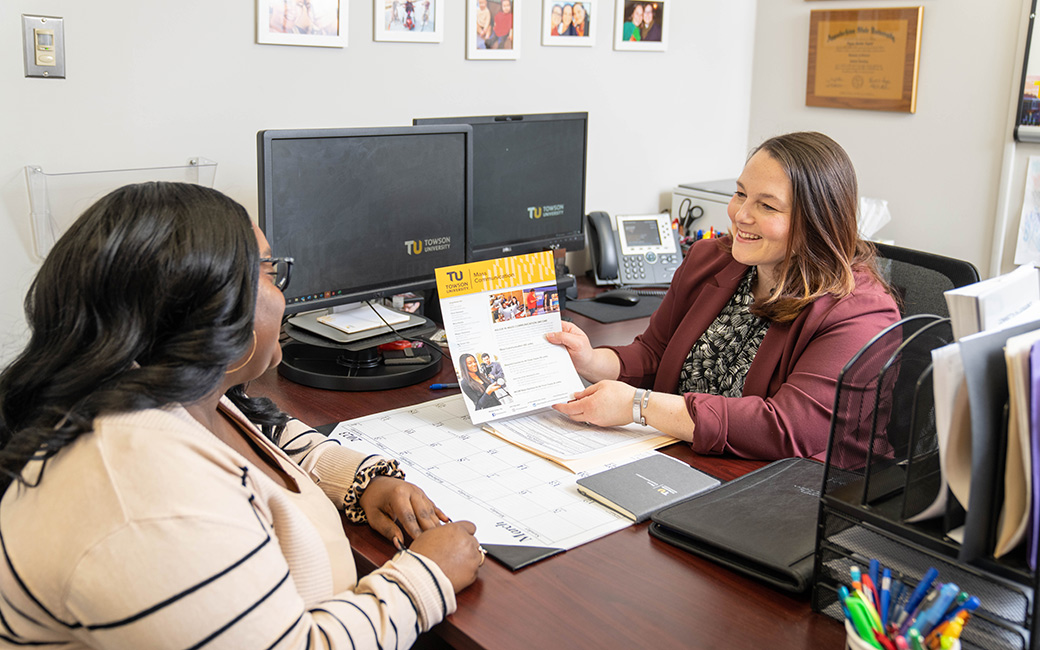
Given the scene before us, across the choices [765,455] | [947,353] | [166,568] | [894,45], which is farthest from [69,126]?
[894,45]

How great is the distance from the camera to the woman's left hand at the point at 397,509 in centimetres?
119

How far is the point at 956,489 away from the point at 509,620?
1.60ft

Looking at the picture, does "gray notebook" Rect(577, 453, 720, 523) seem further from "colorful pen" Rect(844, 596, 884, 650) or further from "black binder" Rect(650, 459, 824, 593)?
"colorful pen" Rect(844, 596, 884, 650)

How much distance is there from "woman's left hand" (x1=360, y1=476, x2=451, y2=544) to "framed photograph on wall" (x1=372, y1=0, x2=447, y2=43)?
138cm

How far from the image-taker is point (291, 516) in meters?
1.01

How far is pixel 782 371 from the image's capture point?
62.8 inches

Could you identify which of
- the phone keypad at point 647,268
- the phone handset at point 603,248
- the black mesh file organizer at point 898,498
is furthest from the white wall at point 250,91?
the black mesh file organizer at point 898,498

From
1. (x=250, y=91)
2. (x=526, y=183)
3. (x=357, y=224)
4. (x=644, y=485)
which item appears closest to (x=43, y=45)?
(x=250, y=91)

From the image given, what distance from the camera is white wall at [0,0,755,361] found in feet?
6.12

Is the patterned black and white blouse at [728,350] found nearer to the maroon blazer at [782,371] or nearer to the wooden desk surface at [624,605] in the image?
the maroon blazer at [782,371]

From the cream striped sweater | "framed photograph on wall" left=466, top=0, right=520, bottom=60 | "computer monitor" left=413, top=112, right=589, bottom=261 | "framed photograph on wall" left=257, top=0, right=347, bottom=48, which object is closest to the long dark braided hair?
the cream striped sweater

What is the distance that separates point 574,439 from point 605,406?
80mm

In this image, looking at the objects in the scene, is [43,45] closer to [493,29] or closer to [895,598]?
[493,29]

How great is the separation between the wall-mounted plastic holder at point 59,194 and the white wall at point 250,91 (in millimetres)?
19
